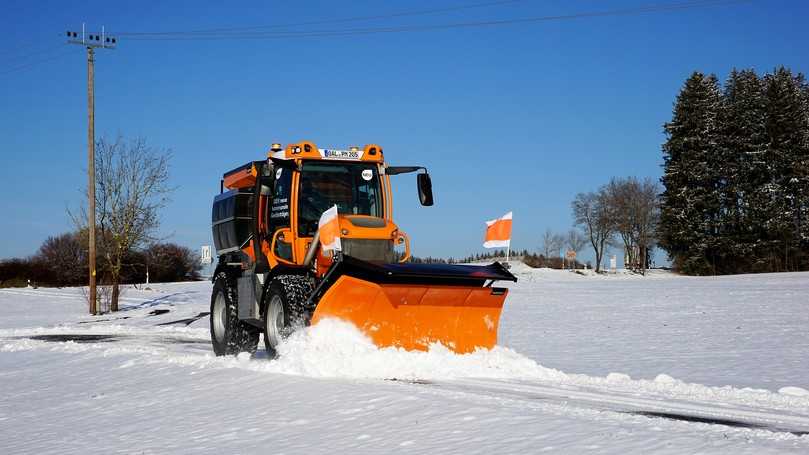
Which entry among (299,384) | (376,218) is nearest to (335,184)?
(376,218)

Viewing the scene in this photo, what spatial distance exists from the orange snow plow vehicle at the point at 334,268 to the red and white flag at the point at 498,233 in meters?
0.93

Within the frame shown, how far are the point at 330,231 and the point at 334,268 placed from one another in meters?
0.51

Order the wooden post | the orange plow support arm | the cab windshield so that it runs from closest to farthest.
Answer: the orange plow support arm → the cab windshield → the wooden post

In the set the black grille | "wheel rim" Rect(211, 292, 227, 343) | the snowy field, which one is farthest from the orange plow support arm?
"wheel rim" Rect(211, 292, 227, 343)

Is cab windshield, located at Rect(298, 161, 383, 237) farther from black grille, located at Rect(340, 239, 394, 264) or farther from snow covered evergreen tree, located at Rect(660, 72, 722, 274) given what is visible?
snow covered evergreen tree, located at Rect(660, 72, 722, 274)

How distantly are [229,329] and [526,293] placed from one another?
2588 cm

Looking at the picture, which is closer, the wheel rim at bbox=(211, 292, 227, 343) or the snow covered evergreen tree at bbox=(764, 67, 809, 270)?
the wheel rim at bbox=(211, 292, 227, 343)

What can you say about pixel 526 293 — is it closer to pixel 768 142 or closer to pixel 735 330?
pixel 735 330

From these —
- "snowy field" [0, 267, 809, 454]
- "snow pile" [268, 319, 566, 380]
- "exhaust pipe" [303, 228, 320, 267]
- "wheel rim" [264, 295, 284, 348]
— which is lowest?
"snowy field" [0, 267, 809, 454]

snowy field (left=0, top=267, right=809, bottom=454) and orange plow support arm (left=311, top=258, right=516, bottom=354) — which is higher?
orange plow support arm (left=311, top=258, right=516, bottom=354)

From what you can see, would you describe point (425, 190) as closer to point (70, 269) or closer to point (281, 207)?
point (281, 207)

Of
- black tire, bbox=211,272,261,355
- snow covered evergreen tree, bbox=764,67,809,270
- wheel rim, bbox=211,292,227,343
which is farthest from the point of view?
snow covered evergreen tree, bbox=764,67,809,270

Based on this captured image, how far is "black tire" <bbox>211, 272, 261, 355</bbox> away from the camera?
12964 mm

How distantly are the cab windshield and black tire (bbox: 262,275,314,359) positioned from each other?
37.4 inches
